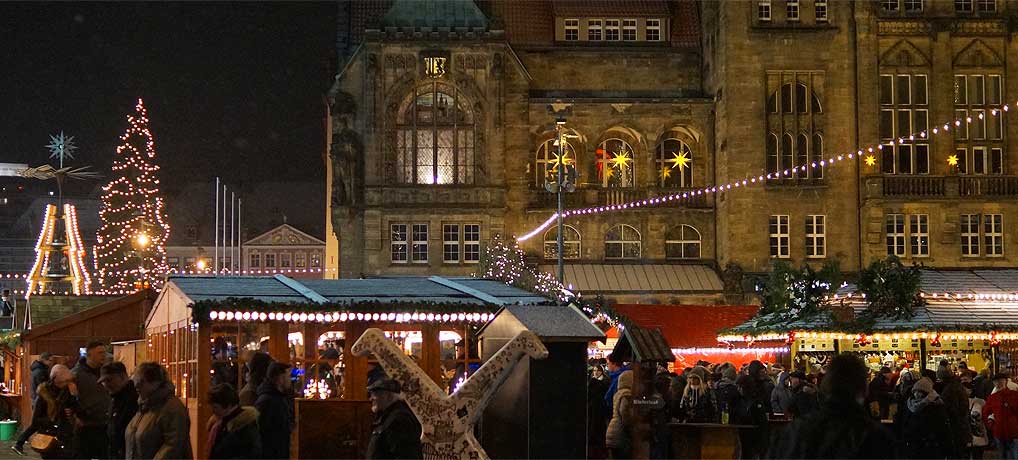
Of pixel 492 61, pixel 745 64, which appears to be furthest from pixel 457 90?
pixel 745 64

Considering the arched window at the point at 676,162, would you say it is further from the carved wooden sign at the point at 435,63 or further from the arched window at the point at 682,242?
the carved wooden sign at the point at 435,63

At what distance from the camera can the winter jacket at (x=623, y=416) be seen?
53.0 feet

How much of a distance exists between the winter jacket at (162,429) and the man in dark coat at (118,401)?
77.0 inches

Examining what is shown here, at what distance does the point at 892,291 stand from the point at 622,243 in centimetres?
1698

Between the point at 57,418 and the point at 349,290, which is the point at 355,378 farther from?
the point at 57,418

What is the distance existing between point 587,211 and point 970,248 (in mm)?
12130

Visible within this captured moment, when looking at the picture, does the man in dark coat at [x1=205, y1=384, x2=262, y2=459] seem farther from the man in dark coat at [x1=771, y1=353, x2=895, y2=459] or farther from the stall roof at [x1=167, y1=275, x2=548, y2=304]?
the stall roof at [x1=167, y1=275, x2=548, y2=304]

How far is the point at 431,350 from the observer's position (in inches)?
807

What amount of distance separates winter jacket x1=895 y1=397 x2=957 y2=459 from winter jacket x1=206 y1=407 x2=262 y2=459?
27.2ft

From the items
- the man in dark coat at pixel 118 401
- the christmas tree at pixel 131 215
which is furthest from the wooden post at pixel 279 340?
the christmas tree at pixel 131 215

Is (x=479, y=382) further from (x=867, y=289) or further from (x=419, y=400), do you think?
(x=867, y=289)

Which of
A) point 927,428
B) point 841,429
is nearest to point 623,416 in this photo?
point 927,428

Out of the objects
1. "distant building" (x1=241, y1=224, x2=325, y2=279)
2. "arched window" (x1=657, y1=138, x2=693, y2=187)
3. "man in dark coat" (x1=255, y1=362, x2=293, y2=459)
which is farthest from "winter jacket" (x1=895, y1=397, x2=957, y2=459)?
"distant building" (x1=241, y1=224, x2=325, y2=279)

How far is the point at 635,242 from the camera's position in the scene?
158 ft
